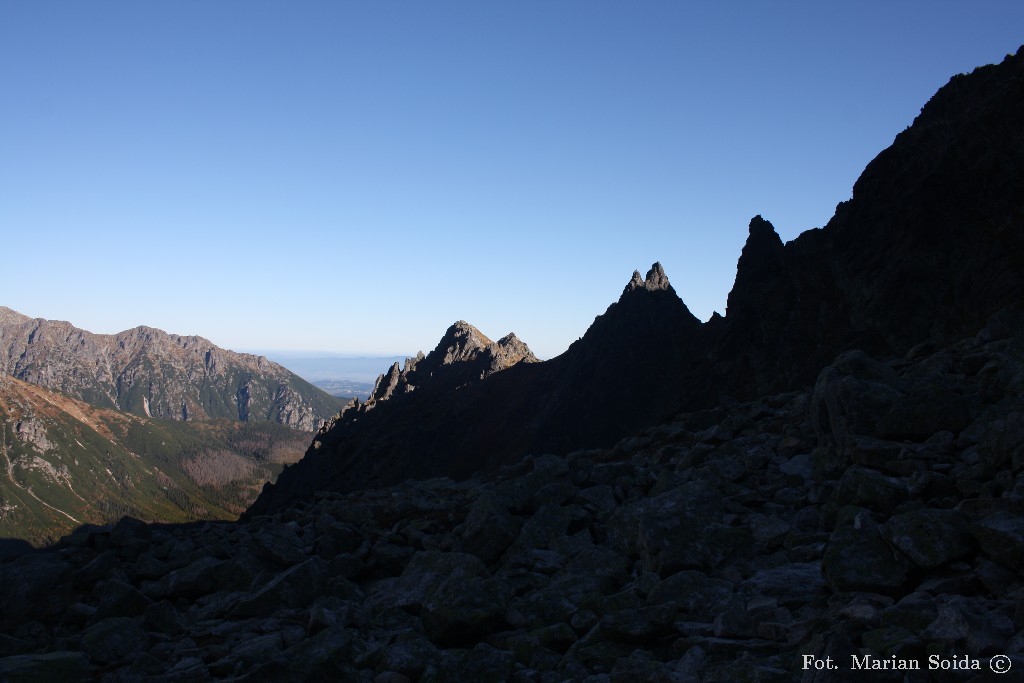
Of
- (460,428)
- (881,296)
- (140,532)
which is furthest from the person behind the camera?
(460,428)

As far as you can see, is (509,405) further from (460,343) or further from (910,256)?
(910,256)

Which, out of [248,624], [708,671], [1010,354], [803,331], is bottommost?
[248,624]

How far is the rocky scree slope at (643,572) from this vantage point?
9.93 metres

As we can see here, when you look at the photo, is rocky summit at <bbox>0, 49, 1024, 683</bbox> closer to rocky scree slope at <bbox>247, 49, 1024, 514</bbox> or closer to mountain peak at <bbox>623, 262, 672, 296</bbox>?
rocky scree slope at <bbox>247, 49, 1024, 514</bbox>

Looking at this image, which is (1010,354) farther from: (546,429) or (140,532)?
(546,429)

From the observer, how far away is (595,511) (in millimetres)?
19062

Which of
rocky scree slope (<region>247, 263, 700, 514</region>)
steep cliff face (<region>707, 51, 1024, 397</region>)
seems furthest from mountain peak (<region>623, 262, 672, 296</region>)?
steep cliff face (<region>707, 51, 1024, 397</region>)

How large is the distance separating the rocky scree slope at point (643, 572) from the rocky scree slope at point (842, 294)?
57.9 ft

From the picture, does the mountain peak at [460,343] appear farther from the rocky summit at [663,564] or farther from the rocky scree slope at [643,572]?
the rocky scree slope at [643,572]

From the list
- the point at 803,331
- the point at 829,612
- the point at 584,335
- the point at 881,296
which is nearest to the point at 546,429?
the point at 584,335

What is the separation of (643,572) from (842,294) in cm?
4121


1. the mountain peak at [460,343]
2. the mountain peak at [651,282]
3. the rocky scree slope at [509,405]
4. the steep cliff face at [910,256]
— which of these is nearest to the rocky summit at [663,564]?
the steep cliff face at [910,256]

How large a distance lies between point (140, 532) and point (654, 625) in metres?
20.0

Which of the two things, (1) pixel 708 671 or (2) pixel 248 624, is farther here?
(2) pixel 248 624
